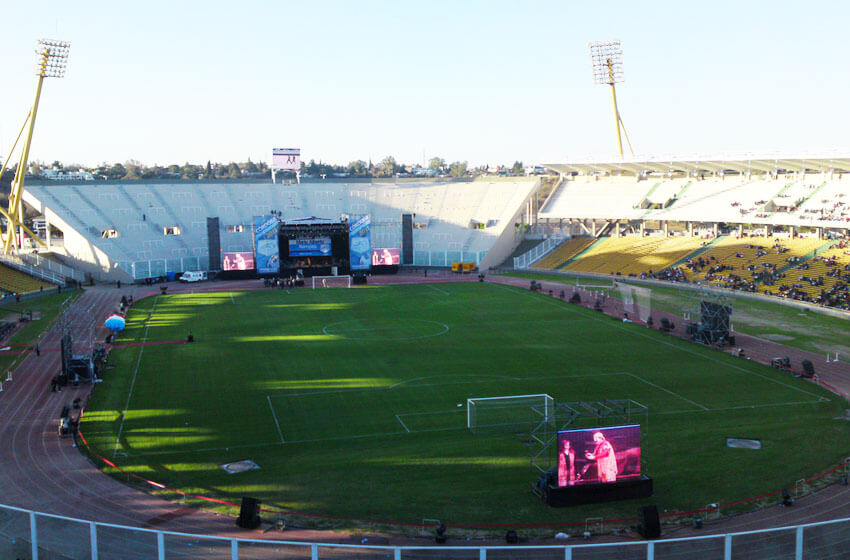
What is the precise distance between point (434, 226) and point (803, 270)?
128 feet

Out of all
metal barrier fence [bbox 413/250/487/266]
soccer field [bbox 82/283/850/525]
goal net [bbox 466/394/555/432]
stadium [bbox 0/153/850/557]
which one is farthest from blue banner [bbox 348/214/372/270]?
goal net [bbox 466/394/555/432]

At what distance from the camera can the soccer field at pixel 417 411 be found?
19203 mm

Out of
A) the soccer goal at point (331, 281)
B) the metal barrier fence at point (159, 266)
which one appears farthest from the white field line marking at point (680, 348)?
the metal barrier fence at point (159, 266)

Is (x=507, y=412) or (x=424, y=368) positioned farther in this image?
(x=424, y=368)

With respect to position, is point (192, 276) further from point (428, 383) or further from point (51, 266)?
point (428, 383)

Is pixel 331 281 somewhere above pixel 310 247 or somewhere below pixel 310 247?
below

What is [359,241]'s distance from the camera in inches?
2817

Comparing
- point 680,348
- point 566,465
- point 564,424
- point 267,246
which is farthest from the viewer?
point 267,246

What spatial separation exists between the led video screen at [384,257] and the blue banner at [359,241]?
2.11m

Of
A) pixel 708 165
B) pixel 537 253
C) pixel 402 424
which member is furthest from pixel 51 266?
pixel 708 165

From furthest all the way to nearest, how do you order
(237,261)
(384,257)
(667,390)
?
(384,257) → (237,261) → (667,390)

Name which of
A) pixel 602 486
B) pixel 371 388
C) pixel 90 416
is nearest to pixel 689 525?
pixel 602 486

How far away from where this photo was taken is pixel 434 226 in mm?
83250

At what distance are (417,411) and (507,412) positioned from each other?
319 centimetres
